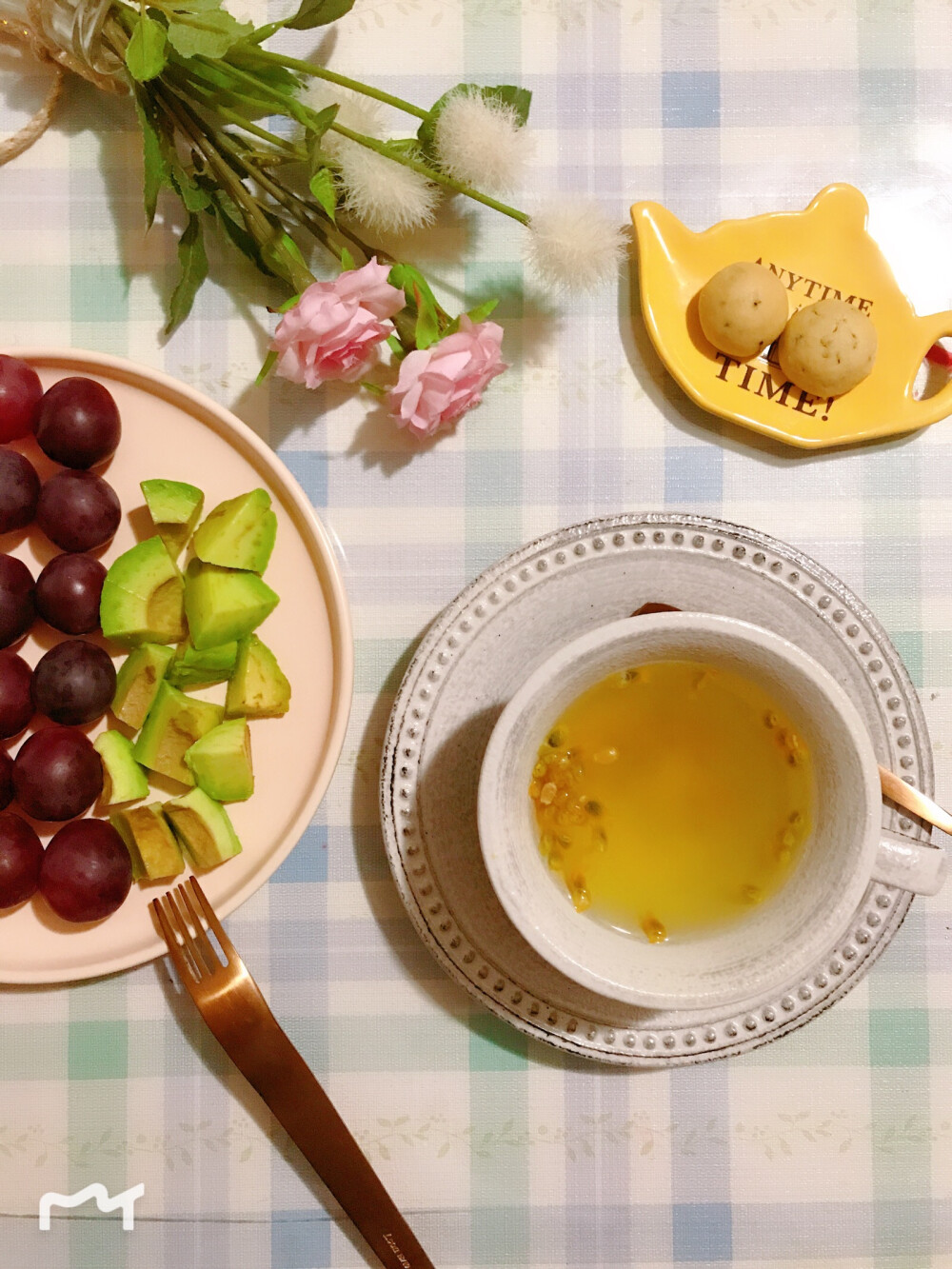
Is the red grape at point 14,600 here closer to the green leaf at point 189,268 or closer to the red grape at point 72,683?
the red grape at point 72,683

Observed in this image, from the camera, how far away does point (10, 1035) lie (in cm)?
81

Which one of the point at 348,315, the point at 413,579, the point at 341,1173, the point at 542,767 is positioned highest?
the point at 348,315

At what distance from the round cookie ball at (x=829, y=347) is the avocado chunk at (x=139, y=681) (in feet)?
1.74

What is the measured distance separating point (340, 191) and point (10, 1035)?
2.35ft

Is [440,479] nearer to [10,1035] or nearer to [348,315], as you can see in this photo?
[348,315]

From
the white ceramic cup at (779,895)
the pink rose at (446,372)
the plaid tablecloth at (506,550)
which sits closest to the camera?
the white ceramic cup at (779,895)

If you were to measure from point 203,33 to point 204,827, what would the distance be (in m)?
0.54

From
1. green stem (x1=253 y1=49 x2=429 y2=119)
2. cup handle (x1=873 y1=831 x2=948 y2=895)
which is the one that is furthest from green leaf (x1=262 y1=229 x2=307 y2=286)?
cup handle (x1=873 y1=831 x2=948 y2=895)

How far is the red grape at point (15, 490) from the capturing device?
2.31 ft

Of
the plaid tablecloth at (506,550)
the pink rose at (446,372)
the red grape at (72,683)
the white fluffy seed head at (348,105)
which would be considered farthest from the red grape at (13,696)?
the white fluffy seed head at (348,105)

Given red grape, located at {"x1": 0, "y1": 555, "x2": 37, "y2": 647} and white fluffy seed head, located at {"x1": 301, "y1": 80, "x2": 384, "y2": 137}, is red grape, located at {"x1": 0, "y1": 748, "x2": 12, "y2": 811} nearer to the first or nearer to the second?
red grape, located at {"x1": 0, "y1": 555, "x2": 37, "y2": 647}

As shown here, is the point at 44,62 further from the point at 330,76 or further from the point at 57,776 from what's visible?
the point at 57,776

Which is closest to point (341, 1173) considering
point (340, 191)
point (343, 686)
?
point (343, 686)
